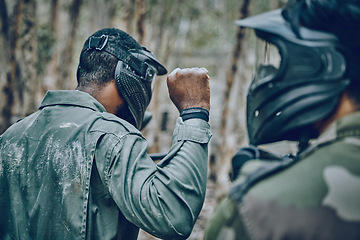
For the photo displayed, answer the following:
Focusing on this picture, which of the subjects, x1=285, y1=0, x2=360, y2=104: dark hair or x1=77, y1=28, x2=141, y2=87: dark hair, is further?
x1=77, y1=28, x2=141, y2=87: dark hair

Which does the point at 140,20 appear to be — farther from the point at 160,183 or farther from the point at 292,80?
the point at 292,80

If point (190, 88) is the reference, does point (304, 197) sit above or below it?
below

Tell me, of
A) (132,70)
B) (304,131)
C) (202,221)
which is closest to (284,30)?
(304,131)

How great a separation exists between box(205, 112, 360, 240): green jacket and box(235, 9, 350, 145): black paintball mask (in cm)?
12

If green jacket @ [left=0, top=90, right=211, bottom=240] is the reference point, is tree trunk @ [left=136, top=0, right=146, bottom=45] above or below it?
above

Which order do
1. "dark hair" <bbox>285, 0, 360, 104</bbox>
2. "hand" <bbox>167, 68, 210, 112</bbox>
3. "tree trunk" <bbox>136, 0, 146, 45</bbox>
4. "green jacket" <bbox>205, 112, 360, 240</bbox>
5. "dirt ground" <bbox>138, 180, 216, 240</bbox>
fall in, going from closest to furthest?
"green jacket" <bbox>205, 112, 360, 240</bbox> < "dark hair" <bbox>285, 0, 360, 104</bbox> < "hand" <bbox>167, 68, 210, 112</bbox> < "dirt ground" <bbox>138, 180, 216, 240</bbox> < "tree trunk" <bbox>136, 0, 146, 45</bbox>

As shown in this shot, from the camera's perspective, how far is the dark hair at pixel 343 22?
1267 millimetres

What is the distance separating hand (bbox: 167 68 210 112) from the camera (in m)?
2.10

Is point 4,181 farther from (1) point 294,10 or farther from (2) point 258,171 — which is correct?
(1) point 294,10

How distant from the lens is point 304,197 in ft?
3.77

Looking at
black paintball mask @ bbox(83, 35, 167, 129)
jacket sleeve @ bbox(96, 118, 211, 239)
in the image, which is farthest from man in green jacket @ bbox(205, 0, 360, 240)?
black paintball mask @ bbox(83, 35, 167, 129)

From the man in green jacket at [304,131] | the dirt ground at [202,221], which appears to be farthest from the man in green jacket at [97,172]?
the dirt ground at [202,221]

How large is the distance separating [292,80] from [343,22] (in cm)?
26

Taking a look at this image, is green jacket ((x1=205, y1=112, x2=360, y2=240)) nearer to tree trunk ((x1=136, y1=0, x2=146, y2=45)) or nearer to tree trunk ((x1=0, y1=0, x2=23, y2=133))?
tree trunk ((x1=136, y1=0, x2=146, y2=45))
